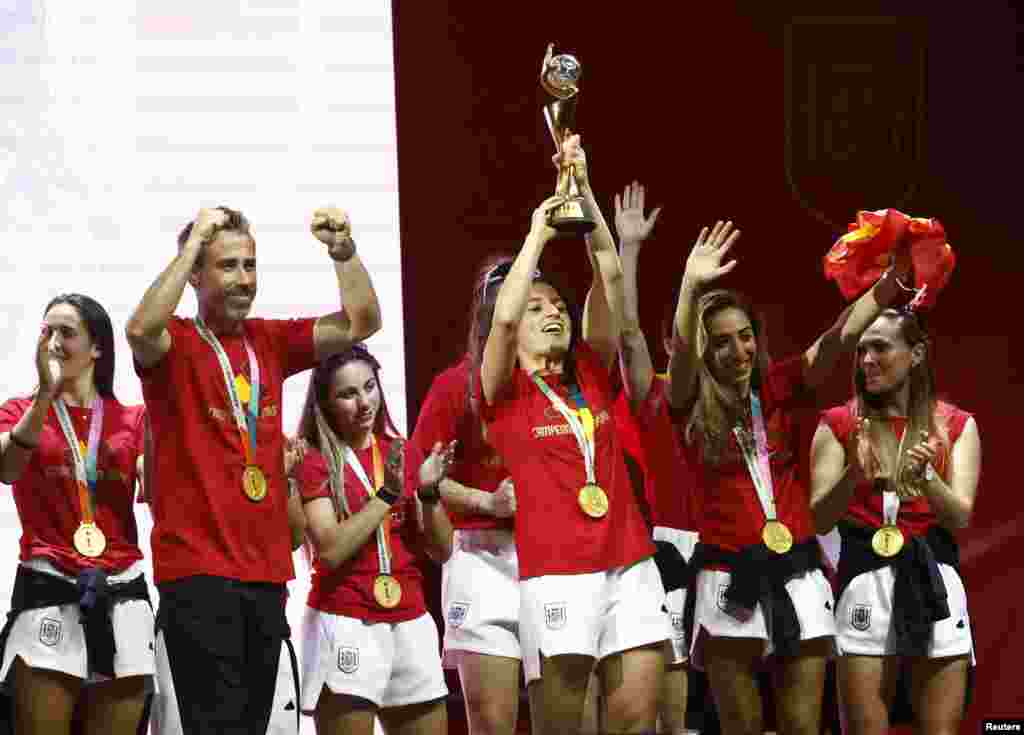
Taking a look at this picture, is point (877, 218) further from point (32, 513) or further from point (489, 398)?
point (32, 513)

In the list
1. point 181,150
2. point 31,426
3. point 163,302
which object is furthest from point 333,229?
point 181,150

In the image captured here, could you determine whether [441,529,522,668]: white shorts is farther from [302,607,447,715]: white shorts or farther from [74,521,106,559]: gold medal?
[74,521,106,559]: gold medal

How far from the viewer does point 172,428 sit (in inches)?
176

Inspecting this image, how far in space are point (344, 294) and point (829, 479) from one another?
176 cm

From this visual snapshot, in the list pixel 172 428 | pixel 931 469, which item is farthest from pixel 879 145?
pixel 172 428

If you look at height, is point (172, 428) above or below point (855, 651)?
above

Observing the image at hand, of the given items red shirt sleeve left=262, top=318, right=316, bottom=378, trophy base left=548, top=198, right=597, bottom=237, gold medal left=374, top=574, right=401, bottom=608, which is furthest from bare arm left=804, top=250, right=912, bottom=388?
red shirt sleeve left=262, top=318, right=316, bottom=378

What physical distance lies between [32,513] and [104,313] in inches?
26.5

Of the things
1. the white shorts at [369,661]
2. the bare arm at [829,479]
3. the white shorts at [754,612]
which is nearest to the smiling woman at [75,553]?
the white shorts at [369,661]

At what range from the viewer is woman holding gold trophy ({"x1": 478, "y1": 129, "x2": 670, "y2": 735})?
4.60 meters

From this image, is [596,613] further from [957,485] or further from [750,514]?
[957,485]

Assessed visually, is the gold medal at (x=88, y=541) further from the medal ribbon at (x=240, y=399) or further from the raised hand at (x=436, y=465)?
the raised hand at (x=436, y=465)

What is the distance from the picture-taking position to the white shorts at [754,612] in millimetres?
5340

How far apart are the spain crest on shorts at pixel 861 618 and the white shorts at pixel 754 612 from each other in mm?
70
